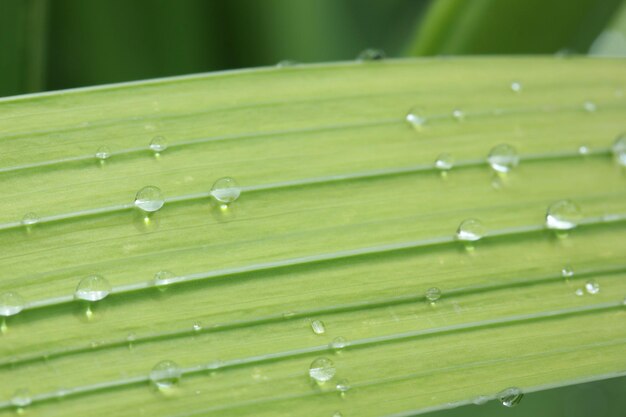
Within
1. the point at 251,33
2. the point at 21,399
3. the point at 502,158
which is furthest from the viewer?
the point at 251,33

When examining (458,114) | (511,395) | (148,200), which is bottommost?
(511,395)

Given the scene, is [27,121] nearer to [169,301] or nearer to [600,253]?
[169,301]

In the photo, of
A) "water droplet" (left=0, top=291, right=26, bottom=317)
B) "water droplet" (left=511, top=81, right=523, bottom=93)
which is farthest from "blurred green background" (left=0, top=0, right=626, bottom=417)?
"water droplet" (left=0, top=291, right=26, bottom=317)

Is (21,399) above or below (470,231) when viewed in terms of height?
below

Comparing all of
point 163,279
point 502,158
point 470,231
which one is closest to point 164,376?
point 163,279

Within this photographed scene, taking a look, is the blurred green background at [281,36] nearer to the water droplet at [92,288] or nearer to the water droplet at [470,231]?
the water droplet at [470,231]

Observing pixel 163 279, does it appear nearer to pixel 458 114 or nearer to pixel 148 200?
pixel 148 200

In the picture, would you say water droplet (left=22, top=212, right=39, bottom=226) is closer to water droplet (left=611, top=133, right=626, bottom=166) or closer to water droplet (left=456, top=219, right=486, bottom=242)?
water droplet (left=456, top=219, right=486, bottom=242)

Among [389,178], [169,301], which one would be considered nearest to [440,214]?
[389,178]
